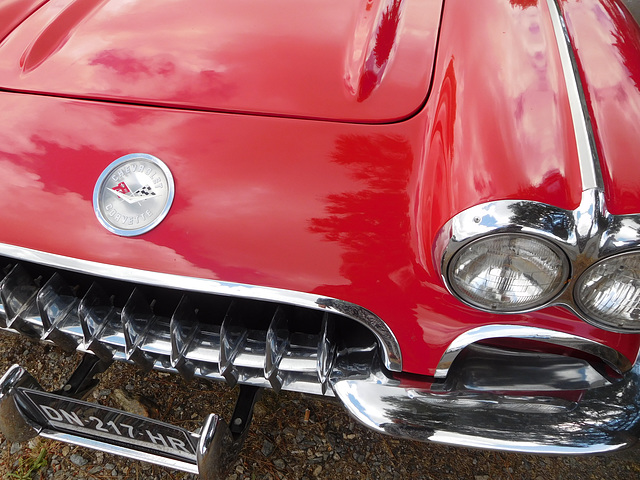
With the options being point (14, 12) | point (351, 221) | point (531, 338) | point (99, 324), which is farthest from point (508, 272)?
point (14, 12)

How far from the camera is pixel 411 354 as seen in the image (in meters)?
1.11

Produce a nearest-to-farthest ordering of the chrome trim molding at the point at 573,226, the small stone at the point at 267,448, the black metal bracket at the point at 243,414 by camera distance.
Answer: the chrome trim molding at the point at 573,226
the black metal bracket at the point at 243,414
the small stone at the point at 267,448

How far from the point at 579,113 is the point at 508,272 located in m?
0.36

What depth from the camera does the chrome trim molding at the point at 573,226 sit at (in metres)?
0.89

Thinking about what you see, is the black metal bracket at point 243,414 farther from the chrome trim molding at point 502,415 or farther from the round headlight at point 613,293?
the round headlight at point 613,293

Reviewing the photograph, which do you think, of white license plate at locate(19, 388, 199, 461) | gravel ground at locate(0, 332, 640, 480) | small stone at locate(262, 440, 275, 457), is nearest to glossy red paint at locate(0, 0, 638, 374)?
white license plate at locate(19, 388, 199, 461)

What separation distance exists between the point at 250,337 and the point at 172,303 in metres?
0.27

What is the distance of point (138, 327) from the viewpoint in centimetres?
121

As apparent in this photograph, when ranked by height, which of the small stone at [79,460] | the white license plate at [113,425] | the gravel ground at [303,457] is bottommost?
the gravel ground at [303,457]

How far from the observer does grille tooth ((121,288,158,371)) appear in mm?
1179

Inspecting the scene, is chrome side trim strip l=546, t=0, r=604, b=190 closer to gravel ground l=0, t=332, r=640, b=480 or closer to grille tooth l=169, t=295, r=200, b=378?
grille tooth l=169, t=295, r=200, b=378

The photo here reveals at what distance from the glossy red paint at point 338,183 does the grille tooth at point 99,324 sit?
166 mm

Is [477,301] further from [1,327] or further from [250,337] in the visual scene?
[1,327]

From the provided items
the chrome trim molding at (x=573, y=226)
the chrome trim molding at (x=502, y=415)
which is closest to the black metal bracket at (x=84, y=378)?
the chrome trim molding at (x=502, y=415)
